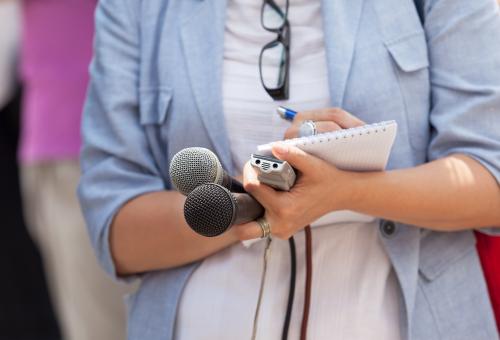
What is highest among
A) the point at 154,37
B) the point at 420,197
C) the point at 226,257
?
the point at 154,37

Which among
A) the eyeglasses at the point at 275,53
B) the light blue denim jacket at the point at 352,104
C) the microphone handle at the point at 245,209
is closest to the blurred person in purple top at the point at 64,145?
the light blue denim jacket at the point at 352,104

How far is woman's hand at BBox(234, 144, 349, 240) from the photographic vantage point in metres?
1.58

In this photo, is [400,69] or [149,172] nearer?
[400,69]

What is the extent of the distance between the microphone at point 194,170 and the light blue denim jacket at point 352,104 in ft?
1.24

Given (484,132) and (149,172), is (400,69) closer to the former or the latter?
(484,132)

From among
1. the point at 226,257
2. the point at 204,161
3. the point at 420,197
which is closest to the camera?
the point at 204,161

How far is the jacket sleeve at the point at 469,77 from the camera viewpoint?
178 cm

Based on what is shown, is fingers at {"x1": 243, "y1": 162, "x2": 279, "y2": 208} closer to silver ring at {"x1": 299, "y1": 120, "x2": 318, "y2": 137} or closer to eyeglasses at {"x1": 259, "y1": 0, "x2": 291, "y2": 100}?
silver ring at {"x1": 299, "y1": 120, "x2": 318, "y2": 137}

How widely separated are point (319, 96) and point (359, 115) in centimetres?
10

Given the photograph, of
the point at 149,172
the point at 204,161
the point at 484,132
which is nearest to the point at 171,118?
the point at 149,172

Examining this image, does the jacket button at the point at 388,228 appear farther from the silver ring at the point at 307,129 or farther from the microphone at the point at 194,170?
the microphone at the point at 194,170

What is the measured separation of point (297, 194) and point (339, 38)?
0.39 meters

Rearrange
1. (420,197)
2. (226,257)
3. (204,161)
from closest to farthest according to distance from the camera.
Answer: (204,161), (420,197), (226,257)

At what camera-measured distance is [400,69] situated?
1.81 metres
